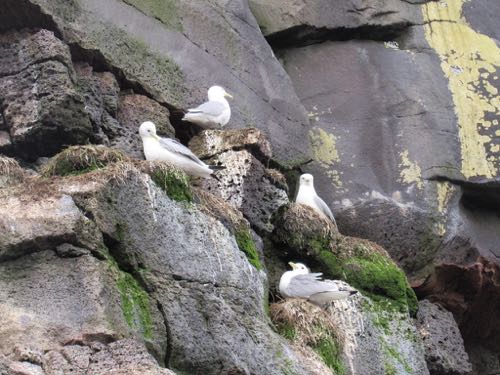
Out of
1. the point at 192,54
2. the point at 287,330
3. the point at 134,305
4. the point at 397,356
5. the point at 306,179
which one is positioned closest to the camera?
the point at 134,305

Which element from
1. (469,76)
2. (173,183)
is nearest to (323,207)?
(173,183)

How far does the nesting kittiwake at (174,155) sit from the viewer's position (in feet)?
35.2

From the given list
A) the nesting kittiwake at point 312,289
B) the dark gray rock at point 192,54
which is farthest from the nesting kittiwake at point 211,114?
the nesting kittiwake at point 312,289

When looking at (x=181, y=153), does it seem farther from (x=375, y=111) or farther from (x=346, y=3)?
(x=346, y=3)

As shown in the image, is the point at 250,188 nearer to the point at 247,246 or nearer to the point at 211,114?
the point at 211,114

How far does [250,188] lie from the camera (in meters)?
12.2

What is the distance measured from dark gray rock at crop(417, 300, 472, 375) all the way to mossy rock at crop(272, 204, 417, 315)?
1.32ft

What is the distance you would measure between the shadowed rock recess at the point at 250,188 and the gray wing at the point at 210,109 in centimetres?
23

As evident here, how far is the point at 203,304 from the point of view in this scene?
30.9 feet

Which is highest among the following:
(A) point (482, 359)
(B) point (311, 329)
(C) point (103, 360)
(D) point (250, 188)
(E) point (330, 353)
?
(C) point (103, 360)

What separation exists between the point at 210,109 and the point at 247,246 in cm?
219

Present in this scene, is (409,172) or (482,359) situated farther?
(409,172)

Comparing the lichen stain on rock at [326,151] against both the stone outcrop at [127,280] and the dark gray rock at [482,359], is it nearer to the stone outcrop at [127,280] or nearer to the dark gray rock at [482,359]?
the dark gray rock at [482,359]

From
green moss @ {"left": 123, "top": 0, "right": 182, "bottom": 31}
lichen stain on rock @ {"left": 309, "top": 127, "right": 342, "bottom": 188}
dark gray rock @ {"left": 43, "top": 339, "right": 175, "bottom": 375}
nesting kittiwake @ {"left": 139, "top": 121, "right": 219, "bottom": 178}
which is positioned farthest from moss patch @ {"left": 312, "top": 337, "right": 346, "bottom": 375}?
green moss @ {"left": 123, "top": 0, "right": 182, "bottom": 31}
